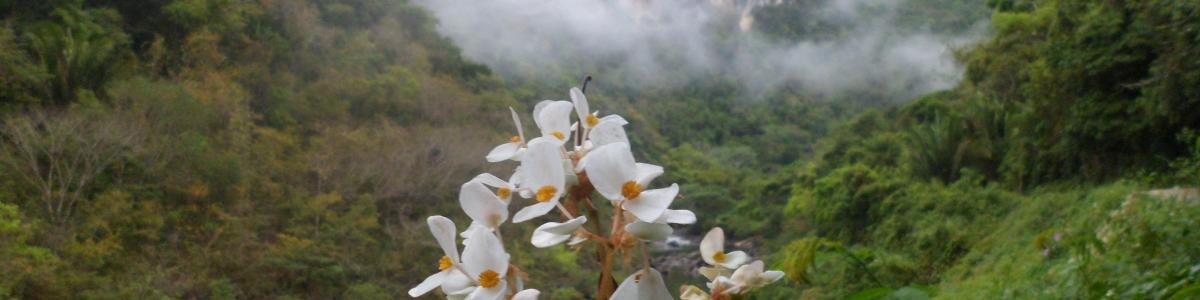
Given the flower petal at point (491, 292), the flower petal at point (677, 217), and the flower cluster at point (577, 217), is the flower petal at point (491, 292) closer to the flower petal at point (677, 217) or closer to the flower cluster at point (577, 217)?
the flower cluster at point (577, 217)

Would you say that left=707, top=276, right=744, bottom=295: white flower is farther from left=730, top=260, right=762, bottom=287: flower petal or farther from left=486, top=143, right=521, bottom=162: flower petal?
left=486, top=143, right=521, bottom=162: flower petal

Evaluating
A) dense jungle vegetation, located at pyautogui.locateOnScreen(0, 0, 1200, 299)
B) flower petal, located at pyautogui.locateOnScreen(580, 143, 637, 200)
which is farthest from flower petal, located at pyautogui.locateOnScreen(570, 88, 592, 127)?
dense jungle vegetation, located at pyautogui.locateOnScreen(0, 0, 1200, 299)

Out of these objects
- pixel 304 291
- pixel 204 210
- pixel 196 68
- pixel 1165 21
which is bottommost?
pixel 304 291

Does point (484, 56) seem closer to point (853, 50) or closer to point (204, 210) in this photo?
point (204, 210)

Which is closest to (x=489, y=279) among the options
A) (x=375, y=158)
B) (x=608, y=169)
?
(x=608, y=169)

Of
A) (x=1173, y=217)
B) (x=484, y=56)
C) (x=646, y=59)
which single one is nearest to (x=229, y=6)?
(x=484, y=56)

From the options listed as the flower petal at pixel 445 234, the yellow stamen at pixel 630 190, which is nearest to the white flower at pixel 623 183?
the yellow stamen at pixel 630 190
